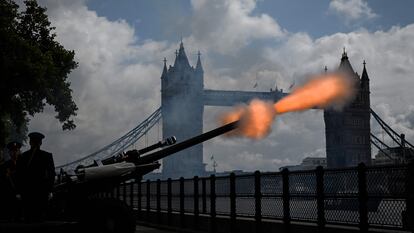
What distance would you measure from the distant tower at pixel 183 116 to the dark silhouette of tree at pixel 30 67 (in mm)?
118501

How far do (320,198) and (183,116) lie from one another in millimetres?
152098

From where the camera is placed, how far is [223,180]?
13.8m

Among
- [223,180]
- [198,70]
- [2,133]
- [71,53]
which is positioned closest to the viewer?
[223,180]

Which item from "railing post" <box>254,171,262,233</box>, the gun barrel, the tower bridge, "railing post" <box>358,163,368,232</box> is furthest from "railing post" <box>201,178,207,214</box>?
the tower bridge

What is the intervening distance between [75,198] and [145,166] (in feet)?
5.18

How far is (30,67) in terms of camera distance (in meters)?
29.9

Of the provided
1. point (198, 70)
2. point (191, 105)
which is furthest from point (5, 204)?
point (198, 70)

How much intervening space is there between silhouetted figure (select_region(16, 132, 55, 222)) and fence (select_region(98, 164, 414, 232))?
452 centimetres

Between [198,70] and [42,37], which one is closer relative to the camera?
[42,37]

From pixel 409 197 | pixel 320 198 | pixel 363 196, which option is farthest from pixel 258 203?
pixel 409 197

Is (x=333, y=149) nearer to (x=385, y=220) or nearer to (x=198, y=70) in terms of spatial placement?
(x=198, y=70)

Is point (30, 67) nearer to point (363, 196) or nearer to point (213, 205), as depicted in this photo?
point (213, 205)

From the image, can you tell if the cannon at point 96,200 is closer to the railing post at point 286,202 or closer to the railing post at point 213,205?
the railing post at point 286,202

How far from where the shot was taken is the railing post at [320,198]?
1020cm
